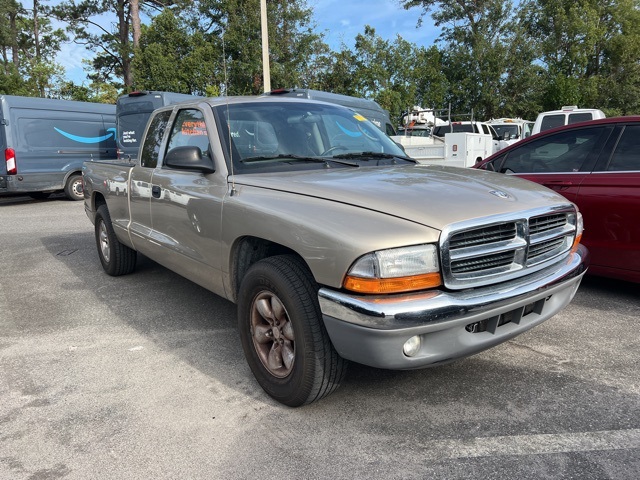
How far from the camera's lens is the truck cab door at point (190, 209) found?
333 centimetres

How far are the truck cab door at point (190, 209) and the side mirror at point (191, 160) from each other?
22 mm

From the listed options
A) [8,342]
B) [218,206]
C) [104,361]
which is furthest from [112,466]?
[8,342]

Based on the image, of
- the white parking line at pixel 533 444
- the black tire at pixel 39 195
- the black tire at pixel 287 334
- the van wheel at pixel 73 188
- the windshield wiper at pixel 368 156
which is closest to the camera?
the white parking line at pixel 533 444

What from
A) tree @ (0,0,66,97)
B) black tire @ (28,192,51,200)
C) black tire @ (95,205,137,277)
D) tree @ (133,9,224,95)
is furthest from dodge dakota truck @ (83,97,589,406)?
tree @ (0,0,66,97)

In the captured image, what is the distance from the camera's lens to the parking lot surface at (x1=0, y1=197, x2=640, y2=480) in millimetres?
2373

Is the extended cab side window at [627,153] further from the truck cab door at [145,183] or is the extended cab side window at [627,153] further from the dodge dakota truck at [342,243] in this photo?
the truck cab door at [145,183]

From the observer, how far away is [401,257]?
92.0 inches

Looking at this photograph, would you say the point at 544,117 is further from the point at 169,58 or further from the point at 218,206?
the point at 169,58

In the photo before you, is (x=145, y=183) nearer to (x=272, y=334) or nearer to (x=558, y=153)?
(x=272, y=334)

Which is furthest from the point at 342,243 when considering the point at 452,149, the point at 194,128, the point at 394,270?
the point at 452,149

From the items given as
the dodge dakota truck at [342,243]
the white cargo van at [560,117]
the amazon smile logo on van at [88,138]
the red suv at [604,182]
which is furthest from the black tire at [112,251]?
the white cargo van at [560,117]

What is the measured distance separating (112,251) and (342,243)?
156 inches

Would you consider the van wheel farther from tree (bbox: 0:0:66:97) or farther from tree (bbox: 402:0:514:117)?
tree (bbox: 402:0:514:117)

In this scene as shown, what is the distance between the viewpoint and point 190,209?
3566mm
